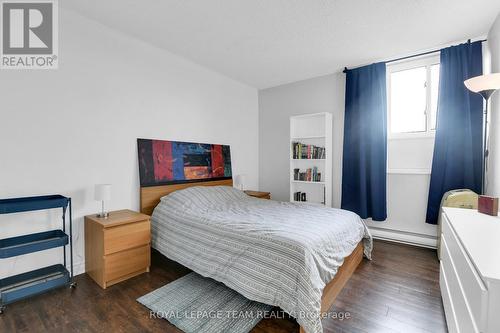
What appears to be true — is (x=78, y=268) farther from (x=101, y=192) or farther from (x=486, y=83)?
(x=486, y=83)

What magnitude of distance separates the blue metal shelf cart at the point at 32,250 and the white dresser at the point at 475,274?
109 inches

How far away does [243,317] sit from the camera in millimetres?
1808

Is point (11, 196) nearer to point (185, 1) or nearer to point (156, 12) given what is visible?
point (156, 12)

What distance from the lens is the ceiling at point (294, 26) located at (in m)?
2.28

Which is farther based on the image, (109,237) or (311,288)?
(109,237)

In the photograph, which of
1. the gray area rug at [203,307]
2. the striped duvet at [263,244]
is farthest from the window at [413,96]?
the gray area rug at [203,307]

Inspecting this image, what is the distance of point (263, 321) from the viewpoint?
1.78 m

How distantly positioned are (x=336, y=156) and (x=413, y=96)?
1.35 metres

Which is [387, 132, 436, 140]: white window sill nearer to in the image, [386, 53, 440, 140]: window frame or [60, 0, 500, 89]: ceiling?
[386, 53, 440, 140]: window frame

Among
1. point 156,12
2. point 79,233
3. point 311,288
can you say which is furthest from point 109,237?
point 156,12

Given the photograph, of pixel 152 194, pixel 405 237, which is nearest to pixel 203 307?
pixel 152 194

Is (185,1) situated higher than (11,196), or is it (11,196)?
→ (185,1)

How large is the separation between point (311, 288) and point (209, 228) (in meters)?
1.08

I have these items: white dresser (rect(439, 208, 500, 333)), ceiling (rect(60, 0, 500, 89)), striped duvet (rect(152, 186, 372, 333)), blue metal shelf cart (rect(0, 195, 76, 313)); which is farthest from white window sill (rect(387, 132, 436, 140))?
blue metal shelf cart (rect(0, 195, 76, 313))
